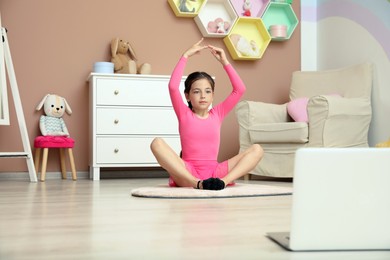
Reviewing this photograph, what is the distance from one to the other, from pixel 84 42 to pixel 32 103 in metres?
0.63

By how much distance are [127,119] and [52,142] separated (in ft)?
1.85

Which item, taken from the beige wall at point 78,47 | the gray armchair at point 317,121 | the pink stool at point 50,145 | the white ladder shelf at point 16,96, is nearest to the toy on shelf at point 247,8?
the beige wall at point 78,47

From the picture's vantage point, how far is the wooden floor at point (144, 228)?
1204 mm

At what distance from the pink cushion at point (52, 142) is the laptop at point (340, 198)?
10.4 ft

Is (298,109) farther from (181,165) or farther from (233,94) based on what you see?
(181,165)

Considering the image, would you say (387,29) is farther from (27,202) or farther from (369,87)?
(27,202)

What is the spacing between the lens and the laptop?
1.16m

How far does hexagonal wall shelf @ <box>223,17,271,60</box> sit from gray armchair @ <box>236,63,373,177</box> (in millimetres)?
631

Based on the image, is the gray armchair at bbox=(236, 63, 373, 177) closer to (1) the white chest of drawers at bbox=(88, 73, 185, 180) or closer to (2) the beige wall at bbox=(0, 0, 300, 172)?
(1) the white chest of drawers at bbox=(88, 73, 185, 180)

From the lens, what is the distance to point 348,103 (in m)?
3.85

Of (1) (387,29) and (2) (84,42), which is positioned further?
(2) (84,42)

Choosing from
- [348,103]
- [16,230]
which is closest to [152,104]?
[348,103]

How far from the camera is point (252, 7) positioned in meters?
4.95

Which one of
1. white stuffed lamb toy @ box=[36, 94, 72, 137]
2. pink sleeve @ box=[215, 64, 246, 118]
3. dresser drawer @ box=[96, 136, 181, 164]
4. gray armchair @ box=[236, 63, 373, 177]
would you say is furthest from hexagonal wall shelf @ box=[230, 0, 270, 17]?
pink sleeve @ box=[215, 64, 246, 118]
